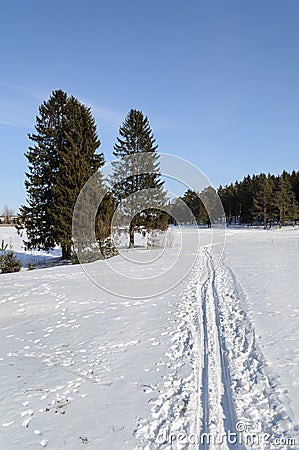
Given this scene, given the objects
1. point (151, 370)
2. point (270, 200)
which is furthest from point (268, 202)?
point (151, 370)

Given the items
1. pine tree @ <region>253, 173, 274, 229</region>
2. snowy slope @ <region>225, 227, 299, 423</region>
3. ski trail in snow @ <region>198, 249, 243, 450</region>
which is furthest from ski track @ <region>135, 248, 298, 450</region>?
Answer: pine tree @ <region>253, 173, 274, 229</region>

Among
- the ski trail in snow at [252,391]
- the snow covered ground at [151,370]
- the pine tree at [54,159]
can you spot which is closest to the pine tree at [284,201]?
the pine tree at [54,159]

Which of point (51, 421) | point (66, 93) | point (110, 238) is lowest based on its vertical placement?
point (51, 421)

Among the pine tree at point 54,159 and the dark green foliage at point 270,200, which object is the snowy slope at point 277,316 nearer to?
the pine tree at point 54,159

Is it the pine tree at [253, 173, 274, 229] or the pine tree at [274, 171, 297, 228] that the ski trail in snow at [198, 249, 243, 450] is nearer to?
the pine tree at [274, 171, 297, 228]

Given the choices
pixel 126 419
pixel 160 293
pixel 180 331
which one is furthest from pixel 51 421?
pixel 160 293

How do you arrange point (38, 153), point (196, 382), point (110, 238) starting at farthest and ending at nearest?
point (38, 153) → point (110, 238) → point (196, 382)

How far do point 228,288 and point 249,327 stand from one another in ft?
12.0

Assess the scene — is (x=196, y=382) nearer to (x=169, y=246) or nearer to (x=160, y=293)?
(x=160, y=293)

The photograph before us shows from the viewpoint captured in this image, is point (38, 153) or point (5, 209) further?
point (5, 209)

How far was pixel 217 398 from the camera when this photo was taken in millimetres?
3779

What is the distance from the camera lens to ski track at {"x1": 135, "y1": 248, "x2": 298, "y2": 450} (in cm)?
317

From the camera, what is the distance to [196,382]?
13.8ft

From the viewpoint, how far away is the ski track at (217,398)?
3.17 meters
